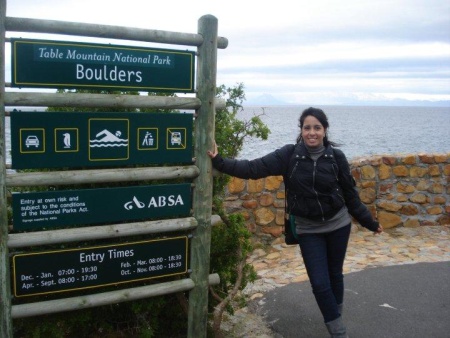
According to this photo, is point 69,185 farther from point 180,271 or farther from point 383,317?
point 383,317

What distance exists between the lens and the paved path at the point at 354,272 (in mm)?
5335

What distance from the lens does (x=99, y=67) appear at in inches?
155

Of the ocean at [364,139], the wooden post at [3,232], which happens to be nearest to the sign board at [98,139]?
the wooden post at [3,232]

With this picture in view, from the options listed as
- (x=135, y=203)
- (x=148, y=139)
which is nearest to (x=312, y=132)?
(x=148, y=139)

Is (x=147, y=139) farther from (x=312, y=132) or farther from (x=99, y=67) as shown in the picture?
(x=312, y=132)

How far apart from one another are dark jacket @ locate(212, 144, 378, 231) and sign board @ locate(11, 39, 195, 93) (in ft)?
2.55

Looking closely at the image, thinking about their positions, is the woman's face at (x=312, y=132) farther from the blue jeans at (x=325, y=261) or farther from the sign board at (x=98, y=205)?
the sign board at (x=98, y=205)

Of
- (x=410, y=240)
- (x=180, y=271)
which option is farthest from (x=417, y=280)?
(x=180, y=271)

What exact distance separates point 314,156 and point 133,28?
1791 millimetres

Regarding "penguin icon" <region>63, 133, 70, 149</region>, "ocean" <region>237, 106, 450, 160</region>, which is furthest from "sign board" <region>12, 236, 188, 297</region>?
"ocean" <region>237, 106, 450, 160</region>

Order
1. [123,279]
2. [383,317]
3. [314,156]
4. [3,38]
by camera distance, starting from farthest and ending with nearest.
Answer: [383,317], [314,156], [123,279], [3,38]

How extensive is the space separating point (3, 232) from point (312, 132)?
250cm

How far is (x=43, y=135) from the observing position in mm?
3760

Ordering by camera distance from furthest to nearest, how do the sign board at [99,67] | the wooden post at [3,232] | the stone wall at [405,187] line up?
the stone wall at [405,187] < the sign board at [99,67] < the wooden post at [3,232]
